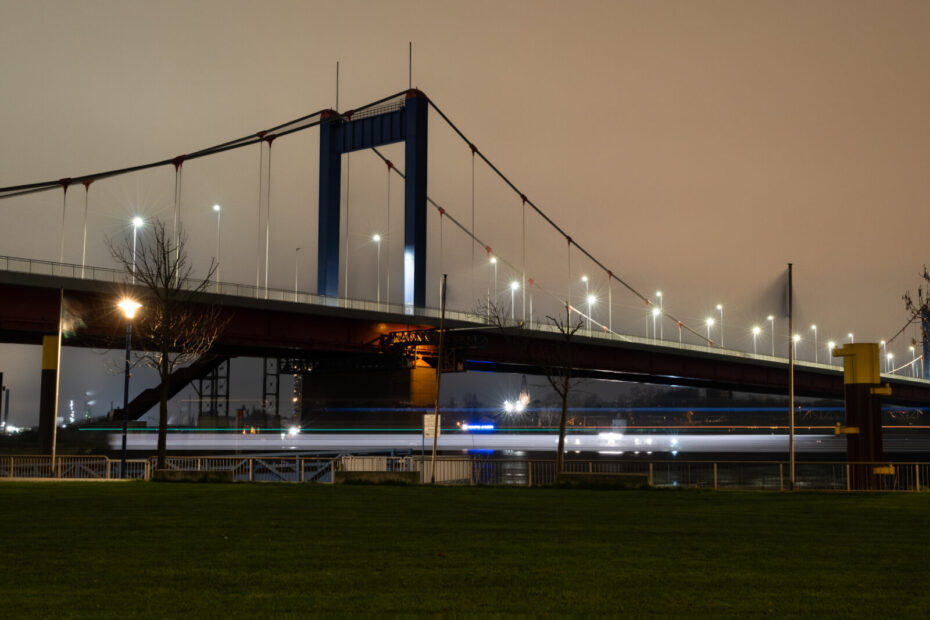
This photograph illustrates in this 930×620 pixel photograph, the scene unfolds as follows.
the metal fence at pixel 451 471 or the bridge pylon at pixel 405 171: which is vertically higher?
the bridge pylon at pixel 405 171

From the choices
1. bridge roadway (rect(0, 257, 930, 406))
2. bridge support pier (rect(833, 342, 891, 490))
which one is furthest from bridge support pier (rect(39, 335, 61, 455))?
bridge support pier (rect(833, 342, 891, 490))

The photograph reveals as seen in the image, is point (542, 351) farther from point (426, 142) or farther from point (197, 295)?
point (197, 295)

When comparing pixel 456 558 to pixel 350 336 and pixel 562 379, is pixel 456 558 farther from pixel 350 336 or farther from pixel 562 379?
pixel 350 336

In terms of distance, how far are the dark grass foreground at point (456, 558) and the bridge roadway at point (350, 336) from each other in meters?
31.8

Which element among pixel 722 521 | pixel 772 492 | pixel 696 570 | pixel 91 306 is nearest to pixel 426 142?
pixel 91 306

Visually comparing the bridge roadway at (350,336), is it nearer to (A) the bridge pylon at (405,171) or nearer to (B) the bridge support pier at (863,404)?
(A) the bridge pylon at (405,171)

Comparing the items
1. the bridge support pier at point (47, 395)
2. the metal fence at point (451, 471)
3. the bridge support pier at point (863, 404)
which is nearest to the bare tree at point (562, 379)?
the metal fence at point (451, 471)

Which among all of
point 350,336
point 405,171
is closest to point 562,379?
point 350,336

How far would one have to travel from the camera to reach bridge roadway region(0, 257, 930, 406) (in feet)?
166

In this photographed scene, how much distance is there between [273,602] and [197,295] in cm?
4758

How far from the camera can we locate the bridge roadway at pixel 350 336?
50.7m

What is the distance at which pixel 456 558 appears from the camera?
38.4ft

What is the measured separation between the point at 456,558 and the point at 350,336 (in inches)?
2307

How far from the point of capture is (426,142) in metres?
81.7
